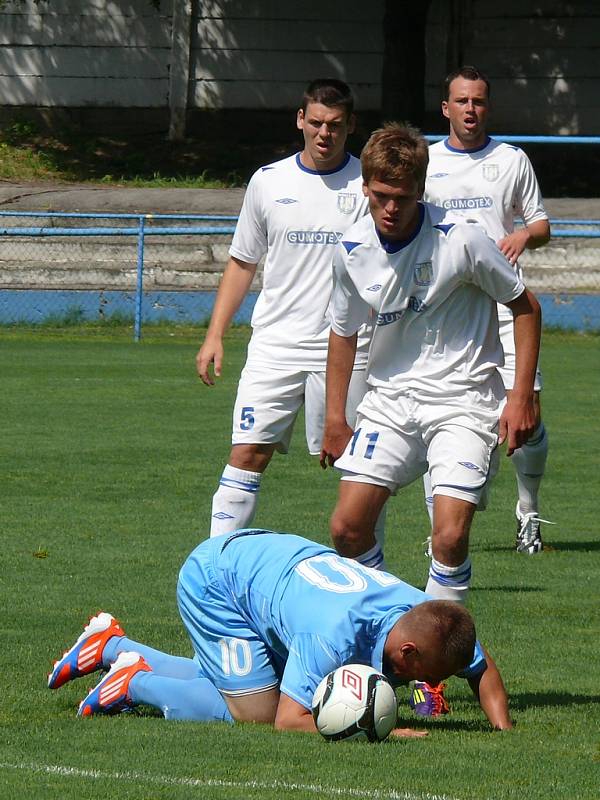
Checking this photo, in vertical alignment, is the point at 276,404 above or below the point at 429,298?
below

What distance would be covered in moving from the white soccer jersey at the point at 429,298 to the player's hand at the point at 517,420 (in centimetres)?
21

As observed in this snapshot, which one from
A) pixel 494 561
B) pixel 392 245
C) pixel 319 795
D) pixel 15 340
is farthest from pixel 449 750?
pixel 15 340

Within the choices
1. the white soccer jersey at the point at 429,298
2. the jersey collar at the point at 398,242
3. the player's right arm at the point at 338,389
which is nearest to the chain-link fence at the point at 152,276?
the player's right arm at the point at 338,389

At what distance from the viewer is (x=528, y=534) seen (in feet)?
28.8

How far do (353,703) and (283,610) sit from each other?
0.46 metres

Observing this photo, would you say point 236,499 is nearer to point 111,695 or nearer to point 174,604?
point 174,604

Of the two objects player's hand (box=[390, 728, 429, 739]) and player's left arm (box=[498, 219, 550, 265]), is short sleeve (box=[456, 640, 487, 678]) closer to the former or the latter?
player's hand (box=[390, 728, 429, 739])

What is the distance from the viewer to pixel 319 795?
419 cm

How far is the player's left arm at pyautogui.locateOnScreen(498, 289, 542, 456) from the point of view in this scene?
224 inches

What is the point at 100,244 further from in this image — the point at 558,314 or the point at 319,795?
the point at 319,795

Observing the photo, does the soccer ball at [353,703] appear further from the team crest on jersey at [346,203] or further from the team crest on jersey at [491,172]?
the team crest on jersey at [491,172]

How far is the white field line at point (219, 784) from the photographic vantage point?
4.18 m

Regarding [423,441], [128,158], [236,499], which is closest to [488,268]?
[423,441]

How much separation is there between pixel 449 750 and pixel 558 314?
19281 millimetres
